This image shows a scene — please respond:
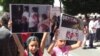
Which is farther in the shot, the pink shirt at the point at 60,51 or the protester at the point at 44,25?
the pink shirt at the point at 60,51

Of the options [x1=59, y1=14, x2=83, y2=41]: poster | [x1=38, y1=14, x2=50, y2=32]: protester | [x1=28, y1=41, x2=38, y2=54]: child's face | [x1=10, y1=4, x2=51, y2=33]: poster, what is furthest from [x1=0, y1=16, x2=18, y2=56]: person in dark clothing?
[x1=59, y1=14, x2=83, y2=41]: poster

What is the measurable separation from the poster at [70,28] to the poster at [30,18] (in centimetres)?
43

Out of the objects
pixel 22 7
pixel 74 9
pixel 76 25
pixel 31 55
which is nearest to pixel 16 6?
pixel 22 7

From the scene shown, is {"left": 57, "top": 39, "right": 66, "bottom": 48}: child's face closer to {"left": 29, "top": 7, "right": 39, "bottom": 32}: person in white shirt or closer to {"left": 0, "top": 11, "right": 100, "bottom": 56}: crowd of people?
{"left": 0, "top": 11, "right": 100, "bottom": 56}: crowd of people

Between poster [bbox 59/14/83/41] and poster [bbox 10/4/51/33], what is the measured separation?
426 mm

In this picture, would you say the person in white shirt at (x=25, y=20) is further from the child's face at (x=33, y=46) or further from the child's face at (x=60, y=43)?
the child's face at (x=60, y=43)

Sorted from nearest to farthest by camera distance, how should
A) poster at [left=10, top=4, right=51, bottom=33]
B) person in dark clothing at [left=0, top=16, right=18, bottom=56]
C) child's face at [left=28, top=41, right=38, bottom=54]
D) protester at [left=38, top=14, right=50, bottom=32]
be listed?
person in dark clothing at [left=0, top=16, right=18, bottom=56] < child's face at [left=28, top=41, right=38, bottom=54] < poster at [left=10, top=4, right=51, bottom=33] < protester at [left=38, top=14, right=50, bottom=32]

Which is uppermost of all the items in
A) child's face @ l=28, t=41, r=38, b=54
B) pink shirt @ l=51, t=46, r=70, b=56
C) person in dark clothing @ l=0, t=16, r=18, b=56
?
person in dark clothing @ l=0, t=16, r=18, b=56

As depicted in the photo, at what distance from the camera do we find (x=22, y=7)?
4992 mm

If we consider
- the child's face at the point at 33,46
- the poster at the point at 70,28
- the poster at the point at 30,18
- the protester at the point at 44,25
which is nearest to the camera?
the child's face at the point at 33,46

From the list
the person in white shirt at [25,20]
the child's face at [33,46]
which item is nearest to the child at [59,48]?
the person in white shirt at [25,20]

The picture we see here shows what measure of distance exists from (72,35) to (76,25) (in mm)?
158

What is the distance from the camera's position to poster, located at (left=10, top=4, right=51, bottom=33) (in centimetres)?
487

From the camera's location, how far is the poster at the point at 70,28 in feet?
18.0
